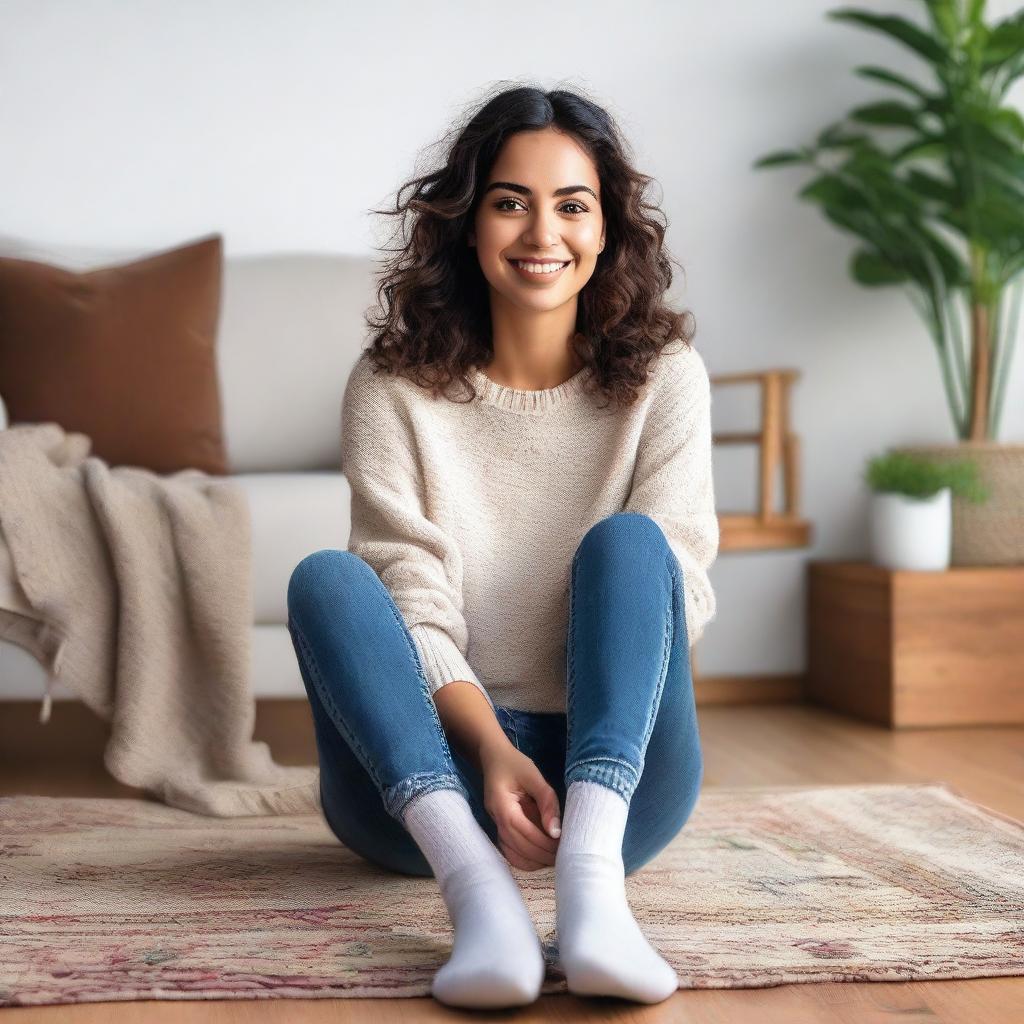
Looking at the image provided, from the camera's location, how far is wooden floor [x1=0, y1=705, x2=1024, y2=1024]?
1.08 metres

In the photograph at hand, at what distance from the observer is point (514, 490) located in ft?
4.88

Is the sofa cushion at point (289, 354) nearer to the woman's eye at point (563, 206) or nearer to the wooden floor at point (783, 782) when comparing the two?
the wooden floor at point (783, 782)

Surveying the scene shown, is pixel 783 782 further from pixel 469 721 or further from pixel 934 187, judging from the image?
pixel 934 187

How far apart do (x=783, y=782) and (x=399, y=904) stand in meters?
1.01

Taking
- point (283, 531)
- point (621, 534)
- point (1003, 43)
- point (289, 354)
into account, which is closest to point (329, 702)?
point (621, 534)

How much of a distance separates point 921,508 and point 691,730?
1.66m

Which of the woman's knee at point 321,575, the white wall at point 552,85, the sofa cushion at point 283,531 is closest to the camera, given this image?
the woman's knee at point 321,575

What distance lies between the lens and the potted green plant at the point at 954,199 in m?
2.90

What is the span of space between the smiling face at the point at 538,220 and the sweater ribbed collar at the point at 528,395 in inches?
3.6

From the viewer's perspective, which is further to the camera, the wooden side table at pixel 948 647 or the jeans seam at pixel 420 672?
the wooden side table at pixel 948 647

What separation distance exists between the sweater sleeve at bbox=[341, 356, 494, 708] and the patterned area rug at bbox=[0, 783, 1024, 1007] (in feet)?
0.87

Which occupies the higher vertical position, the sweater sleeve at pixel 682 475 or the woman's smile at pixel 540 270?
the woman's smile at pixel 540 270

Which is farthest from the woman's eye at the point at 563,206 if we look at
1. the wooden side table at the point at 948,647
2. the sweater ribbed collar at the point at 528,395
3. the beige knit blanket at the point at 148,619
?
the wooden side table at the point at 948,647

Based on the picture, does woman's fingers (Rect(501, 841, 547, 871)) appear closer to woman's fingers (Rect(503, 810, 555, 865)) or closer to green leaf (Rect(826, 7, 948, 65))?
woman's fingers (Rect(503, 810, 555, 865))
